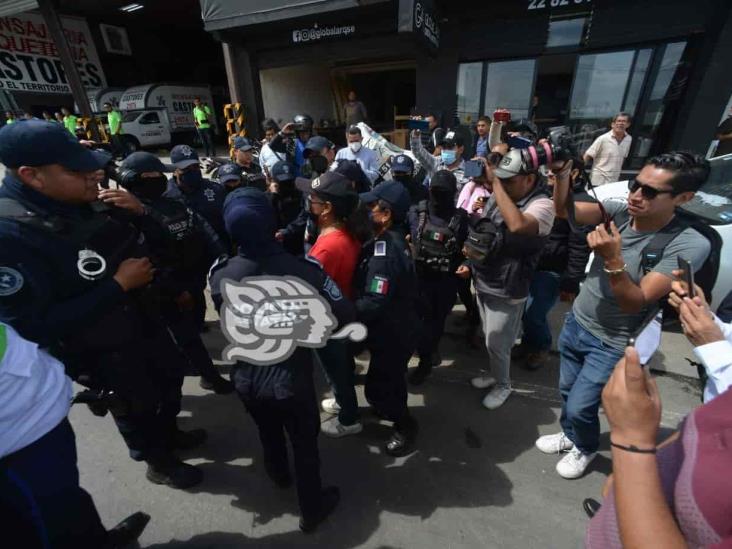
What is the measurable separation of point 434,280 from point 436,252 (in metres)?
0.29

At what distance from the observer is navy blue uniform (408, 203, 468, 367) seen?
2.69m

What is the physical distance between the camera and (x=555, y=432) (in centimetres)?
254

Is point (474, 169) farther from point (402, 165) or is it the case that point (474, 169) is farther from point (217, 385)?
point (217, 385)

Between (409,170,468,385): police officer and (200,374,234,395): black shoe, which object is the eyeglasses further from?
(200,374,234,395): black shoe

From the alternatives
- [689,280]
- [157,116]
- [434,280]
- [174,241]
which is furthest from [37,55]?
[689,280]

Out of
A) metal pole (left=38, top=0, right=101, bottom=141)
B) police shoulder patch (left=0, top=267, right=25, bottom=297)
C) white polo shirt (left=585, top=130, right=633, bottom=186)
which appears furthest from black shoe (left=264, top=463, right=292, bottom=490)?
metal pole (left=38, top=0, right=101, bottom=141)

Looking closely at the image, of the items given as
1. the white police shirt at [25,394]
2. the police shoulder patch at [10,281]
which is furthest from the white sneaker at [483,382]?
the police shoulder patch at [10,281]

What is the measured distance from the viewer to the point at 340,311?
1766mm

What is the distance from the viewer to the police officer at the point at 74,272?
1467 millimetres

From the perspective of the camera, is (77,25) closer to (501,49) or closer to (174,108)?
(174,108)

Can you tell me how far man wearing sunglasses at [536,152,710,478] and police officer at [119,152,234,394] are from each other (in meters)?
2.46

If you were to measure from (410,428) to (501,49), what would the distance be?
8110 mm

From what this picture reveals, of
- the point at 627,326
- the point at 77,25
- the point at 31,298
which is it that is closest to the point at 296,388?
the point at 31,298

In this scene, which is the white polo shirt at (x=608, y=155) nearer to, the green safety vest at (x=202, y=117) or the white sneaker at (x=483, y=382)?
the white sneaker at (x=483, y=382)
